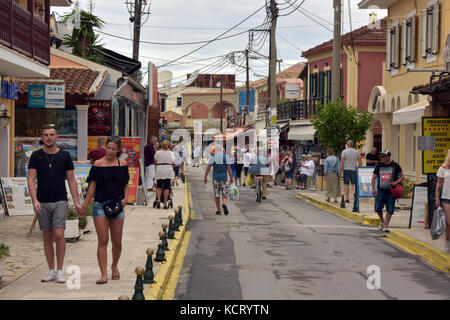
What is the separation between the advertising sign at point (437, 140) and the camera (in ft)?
49.8

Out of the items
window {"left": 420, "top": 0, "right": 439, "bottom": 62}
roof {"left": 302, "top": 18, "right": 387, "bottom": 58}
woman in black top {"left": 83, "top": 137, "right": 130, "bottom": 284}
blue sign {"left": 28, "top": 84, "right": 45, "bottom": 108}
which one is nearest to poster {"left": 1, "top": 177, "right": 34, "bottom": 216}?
blue sign {"left": 28, "top": 84, "right": 45, "bottom": 108}

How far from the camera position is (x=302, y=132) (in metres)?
40.2

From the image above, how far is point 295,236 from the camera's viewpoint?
15.2 m

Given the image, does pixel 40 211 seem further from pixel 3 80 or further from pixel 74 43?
pixel 74 43

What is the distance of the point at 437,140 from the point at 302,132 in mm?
25032

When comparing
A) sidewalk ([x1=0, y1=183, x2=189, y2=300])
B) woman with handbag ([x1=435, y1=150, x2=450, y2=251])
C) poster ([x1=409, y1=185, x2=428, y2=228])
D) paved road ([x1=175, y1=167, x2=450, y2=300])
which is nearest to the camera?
sidewalk ([x1=0, y1=183, x2=189, y2=300])

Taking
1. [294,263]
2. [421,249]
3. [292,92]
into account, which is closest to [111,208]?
[294,263]

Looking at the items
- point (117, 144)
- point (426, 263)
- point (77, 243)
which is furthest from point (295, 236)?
point (117, 144)

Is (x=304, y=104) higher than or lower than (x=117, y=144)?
higher

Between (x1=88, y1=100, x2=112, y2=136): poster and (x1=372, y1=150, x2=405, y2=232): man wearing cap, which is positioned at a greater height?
(x1=88, y1=100, x2=112, y2=136): poster

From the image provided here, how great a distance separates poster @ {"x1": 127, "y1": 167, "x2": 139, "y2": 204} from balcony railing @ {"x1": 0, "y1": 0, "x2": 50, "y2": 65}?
3.65 meters

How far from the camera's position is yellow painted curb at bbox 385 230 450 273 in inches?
465

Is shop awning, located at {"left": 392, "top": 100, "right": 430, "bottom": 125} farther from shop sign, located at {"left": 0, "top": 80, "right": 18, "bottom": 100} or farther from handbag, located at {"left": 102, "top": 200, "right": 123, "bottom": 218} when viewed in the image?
handbag, located at {"left": 102, "top": 200, "right": 123, "bottom": 218}
